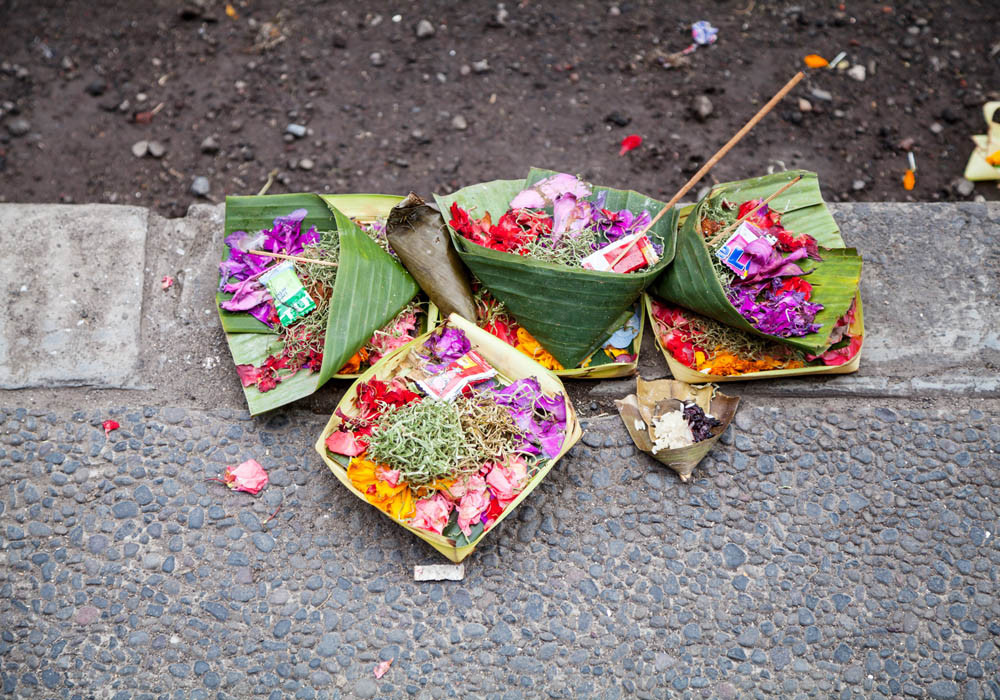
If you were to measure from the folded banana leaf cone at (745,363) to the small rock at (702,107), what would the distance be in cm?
101

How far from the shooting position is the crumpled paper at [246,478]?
2.09 meters

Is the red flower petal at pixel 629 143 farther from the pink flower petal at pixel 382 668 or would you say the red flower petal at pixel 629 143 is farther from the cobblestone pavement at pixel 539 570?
the pink flower petal at pixel 382 668

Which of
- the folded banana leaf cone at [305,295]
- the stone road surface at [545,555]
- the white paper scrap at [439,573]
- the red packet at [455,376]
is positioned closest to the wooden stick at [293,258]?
the folded banana leaf cone at [305,295]

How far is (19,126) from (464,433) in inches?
88.2

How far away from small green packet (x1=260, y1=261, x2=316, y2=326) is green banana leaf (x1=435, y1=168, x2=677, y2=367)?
469mm

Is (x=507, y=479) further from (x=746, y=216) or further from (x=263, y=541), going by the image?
(x=746, y=216)

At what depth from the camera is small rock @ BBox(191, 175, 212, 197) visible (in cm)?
273

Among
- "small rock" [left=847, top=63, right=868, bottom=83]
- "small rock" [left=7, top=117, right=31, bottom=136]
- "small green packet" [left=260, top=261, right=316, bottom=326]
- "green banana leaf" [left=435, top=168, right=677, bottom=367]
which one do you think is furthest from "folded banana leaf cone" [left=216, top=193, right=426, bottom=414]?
"small rock" [left=847, top=63, right=868, bottom=83]

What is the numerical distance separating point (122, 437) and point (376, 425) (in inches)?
31.1

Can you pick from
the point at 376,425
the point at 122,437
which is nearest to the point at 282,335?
the point at 376,425

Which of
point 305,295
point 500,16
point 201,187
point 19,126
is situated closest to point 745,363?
point 305,295

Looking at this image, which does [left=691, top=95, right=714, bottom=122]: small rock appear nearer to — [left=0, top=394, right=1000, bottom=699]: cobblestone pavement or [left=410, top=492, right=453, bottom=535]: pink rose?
[left=0, top=394, right=1000, bottom=699]: cobblestone pavement

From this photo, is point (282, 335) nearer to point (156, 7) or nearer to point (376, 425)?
point (376, 425)

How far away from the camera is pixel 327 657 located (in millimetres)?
1943
